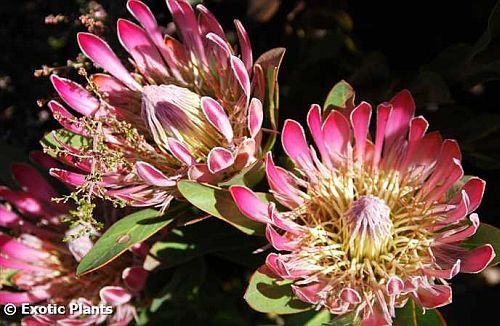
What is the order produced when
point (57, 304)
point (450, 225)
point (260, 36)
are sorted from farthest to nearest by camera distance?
point (260, 36), point (57, 304), point (450, 225)

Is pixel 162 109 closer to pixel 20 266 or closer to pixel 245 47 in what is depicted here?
pixel 245 47

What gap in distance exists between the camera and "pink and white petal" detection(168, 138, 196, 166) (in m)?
1.09

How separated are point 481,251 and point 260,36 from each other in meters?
0.79

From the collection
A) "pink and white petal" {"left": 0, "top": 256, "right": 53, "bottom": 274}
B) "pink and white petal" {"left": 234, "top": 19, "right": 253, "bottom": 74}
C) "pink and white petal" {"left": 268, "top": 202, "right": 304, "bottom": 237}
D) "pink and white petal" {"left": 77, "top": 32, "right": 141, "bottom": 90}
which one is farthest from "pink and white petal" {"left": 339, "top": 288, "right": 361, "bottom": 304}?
"pink and white petal" {"left": 0, "top": 256, "right": 53, "bottom": 274}

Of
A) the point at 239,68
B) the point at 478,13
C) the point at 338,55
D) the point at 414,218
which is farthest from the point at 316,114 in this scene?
the point at 478,13

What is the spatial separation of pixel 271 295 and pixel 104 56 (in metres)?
0.40

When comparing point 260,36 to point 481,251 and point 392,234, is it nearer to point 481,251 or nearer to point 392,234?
point 392,234

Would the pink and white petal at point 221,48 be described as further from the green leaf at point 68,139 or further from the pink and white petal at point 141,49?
the green leaf at point 68,139

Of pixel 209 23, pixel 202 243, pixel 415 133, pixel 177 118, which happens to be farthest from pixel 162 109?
pixel 415 133

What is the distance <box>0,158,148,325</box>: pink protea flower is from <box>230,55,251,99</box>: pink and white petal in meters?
0.39

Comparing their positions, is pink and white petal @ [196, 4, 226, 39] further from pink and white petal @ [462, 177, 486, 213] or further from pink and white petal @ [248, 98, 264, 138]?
pink and white petal @ [462, 177, 486, 213]

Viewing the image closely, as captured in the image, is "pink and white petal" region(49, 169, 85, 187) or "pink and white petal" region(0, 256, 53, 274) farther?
"pink and white petal" region(0, 256, 53, 274)

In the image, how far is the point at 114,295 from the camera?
4.24 feet

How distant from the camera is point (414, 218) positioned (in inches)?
45.9
